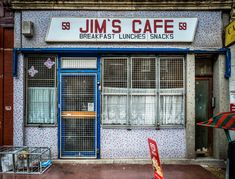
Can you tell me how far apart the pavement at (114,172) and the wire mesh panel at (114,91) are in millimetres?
1487

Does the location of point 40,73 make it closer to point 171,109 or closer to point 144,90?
point 144,90

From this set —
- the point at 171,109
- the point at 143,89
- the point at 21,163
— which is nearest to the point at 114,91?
the point at 143,89

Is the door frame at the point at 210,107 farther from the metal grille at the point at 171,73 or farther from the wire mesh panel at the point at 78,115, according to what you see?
the wire mesh panel at the point at 78,115

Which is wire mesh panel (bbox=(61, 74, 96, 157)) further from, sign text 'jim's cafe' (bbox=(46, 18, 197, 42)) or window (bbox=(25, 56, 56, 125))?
sign text 'jim's cafe' (bbox=(46, 18, 197, 42))

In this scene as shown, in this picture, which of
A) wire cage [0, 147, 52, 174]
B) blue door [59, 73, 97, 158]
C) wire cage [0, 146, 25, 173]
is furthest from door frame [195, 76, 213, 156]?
wire cage [0, 146, 25, 173]

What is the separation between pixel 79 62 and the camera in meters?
7.71

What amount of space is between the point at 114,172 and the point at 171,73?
3.60 m

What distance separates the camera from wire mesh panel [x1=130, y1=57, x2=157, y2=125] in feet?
25.3

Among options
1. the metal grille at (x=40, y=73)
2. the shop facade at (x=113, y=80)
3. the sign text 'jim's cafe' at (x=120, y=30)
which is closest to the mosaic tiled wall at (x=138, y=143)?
the shop facade at (x=113, y=80)

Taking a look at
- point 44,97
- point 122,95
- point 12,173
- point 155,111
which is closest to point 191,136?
point 155,111

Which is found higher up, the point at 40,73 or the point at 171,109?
the point at 40,73

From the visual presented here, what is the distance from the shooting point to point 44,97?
305 inches

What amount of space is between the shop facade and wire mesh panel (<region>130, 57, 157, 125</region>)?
33 mm

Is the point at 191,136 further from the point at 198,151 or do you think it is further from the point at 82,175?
the point at 82,175
